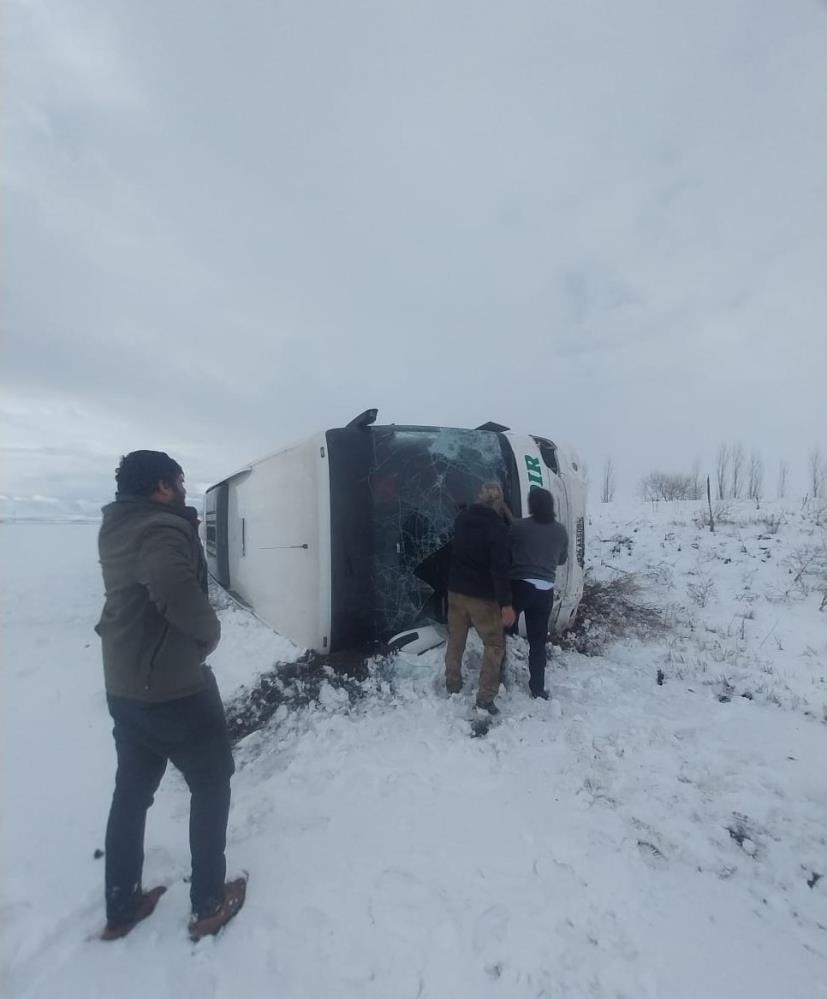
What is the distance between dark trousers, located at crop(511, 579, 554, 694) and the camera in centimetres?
396

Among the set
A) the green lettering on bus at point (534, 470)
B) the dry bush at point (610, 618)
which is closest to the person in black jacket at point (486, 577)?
the green lettering on bus at point (534, 470)

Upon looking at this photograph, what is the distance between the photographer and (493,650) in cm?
377

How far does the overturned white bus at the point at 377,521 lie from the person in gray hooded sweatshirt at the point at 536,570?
0.38m

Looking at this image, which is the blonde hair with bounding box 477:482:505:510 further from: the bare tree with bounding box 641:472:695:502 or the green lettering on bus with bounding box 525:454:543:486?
the bare tree with bounding box 641:472:695:502

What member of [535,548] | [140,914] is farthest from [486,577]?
[140,914]

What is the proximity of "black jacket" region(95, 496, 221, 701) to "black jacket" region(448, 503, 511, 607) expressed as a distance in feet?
7.17

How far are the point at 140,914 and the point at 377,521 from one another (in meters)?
2.80

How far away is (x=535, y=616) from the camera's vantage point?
3.98m

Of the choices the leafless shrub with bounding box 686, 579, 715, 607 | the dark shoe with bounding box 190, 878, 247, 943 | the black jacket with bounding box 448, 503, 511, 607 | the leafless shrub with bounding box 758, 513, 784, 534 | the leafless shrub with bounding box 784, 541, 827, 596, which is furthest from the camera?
the leafless shrub with bounding box 758, 513, 784, 534

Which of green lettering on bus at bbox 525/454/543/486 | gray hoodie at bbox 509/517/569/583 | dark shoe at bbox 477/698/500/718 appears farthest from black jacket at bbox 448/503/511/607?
green lettering on bus at bbox 525/454/543/486

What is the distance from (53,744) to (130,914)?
2.74m

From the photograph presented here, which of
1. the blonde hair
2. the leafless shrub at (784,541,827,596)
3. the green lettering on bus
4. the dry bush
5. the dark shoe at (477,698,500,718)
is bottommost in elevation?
the dark shoe at (477,698,500,718)

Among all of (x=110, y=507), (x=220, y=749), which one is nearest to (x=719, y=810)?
(x=220, y=749)

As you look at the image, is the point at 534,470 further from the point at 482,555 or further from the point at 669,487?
the point at 669,487
